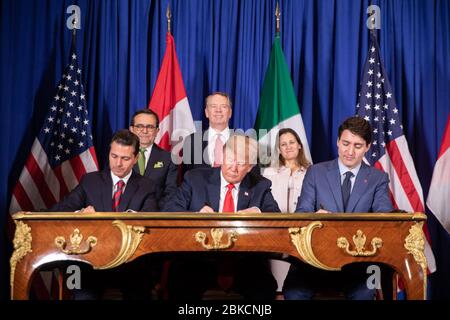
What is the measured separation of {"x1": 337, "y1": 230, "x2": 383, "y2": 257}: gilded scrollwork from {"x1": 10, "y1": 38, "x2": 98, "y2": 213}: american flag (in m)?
3.17

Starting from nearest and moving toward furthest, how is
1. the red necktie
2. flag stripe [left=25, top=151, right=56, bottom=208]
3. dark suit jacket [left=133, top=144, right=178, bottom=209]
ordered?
Result: the red necktie
dark suit jacket [left=133, top=144, right=178, bottom=209]
flag stripe [left=25, top=151, right=56, bottom=208]

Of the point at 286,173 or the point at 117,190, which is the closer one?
the point at 117,190

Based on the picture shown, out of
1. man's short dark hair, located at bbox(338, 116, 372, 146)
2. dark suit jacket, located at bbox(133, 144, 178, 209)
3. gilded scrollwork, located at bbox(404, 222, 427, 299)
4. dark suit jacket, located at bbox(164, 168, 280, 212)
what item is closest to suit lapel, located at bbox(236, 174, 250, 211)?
dark suit jacket, located at bbox(164, 168, 280, 212)

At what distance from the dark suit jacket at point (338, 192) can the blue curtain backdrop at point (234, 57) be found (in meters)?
2.24

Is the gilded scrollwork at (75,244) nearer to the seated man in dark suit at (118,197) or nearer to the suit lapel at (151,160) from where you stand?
the seated man in dark suit at (118,197)

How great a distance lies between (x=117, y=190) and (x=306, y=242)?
145cm

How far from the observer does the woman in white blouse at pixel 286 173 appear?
5.51 meters

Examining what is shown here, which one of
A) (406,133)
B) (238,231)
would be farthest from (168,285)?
(406,133)

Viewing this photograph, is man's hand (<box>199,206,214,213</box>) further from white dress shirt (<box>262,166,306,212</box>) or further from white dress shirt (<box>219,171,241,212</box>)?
white dress shirt (<box>262,166,306,212</box>)

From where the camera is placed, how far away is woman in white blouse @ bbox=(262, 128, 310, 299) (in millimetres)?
5512

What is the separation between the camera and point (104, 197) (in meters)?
4.49

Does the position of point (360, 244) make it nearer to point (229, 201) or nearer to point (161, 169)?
point (229, 201)

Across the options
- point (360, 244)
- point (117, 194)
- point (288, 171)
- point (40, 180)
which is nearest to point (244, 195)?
point (117, 194)
